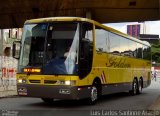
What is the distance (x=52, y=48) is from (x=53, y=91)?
158cm

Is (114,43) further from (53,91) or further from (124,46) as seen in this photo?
(53,91)

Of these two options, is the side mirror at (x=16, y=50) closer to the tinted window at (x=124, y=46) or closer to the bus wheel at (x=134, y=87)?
the tinted window at (x=124, y=46)

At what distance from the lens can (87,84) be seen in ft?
57.9

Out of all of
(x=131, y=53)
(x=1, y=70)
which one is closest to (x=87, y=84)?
(x=131, y=53)

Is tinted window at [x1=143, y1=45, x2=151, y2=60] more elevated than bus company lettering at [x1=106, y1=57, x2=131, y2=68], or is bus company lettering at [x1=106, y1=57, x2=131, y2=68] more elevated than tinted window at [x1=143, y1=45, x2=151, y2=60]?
A: tinted window at [x1=143, y1=45, x2=151, y2=60]

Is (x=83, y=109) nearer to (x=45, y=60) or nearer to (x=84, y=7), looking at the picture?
(x=45, y=60)

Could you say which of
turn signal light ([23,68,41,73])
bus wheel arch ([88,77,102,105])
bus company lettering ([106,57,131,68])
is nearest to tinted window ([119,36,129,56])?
bus company lettering ([106,57,131,68])

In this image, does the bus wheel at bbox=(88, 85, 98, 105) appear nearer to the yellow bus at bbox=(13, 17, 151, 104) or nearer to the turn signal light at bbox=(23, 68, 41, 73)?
the yellow bus at bbox=(13, 17, 151, 104)

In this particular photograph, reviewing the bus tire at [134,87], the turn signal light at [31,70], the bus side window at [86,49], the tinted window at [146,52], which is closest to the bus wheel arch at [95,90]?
the bus side window at [86,49]

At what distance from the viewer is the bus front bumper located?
16.6m

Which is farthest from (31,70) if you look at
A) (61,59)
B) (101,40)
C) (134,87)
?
(134,87)

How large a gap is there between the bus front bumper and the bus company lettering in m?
3.95

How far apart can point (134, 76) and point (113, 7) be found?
14.6 feet

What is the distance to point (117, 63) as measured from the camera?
73.5ft
